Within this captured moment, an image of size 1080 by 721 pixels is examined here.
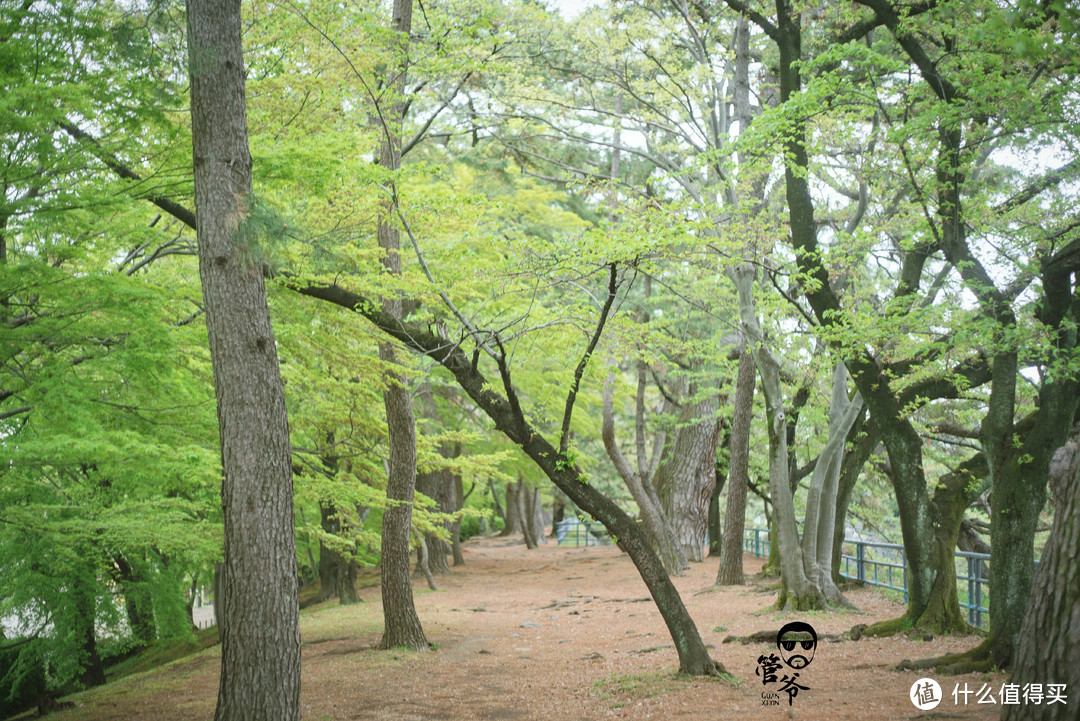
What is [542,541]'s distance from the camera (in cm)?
3152

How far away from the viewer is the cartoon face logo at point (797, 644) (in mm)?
7223

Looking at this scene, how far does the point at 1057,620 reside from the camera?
2.63m

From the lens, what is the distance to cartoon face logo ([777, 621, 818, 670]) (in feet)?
23.7

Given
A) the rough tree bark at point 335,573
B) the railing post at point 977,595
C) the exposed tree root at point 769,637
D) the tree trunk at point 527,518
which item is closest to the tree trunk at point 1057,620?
the exposed tree root at point 769,637

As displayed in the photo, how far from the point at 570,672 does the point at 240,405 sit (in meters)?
4.60

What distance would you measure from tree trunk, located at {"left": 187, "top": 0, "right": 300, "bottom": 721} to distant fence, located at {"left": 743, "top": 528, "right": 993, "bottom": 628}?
671 centimetres

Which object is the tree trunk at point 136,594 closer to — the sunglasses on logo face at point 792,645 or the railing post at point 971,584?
the sunglasses on logo face at point 792,645

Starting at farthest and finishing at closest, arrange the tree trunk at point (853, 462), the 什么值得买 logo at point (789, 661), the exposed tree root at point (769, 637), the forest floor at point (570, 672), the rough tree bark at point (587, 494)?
the tree trunk at point (853, 462) < the exposed tree root at point (769, 637) < the rough tree bark at point (587, 494) < the 什么值得买 logo at point (789, 661) < the forest floor at point (570, 672)

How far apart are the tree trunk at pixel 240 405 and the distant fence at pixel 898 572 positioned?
6.71m

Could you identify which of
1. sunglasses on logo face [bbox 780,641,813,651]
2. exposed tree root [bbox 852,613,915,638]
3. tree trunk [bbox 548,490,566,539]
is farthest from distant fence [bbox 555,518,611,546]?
sunglasses on logo face [bbox 780,641,813,651]

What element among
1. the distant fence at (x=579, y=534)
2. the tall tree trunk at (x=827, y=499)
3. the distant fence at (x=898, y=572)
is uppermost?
the tall tree trunk at (x=827, y=499)

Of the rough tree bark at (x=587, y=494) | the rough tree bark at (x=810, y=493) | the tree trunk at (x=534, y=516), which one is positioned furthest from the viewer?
the tree trunk at (x=534, y=516)

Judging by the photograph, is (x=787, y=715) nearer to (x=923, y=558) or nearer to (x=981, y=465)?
(x=923, y=558)

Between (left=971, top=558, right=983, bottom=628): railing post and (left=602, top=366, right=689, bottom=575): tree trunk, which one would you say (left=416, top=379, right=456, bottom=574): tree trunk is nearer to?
(left=602, top=366, right=689, bottom=575): tree trunk
